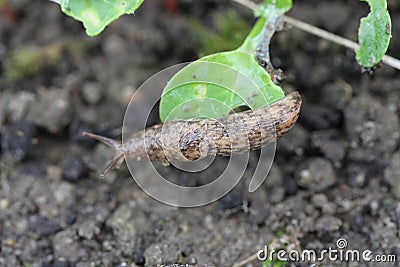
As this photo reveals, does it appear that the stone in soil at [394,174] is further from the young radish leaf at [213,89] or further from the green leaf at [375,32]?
the young radish leaf at [213,89]

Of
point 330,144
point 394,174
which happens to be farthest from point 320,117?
point 394,174

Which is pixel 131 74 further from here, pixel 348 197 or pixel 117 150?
pixel 348 197

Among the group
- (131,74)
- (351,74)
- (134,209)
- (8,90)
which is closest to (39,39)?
(8,90)

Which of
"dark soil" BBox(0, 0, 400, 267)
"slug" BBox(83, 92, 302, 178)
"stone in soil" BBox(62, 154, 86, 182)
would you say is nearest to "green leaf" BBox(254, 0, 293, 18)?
Result: "dark soil" BBox(0, 0, 400, 267)

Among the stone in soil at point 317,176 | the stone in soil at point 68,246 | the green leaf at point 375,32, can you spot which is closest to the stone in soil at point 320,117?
the stone in soil at point 317,176

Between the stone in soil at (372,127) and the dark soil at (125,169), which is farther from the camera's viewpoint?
the stone in soil at (372,127)

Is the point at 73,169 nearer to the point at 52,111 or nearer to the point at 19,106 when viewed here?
the point at 52,111
